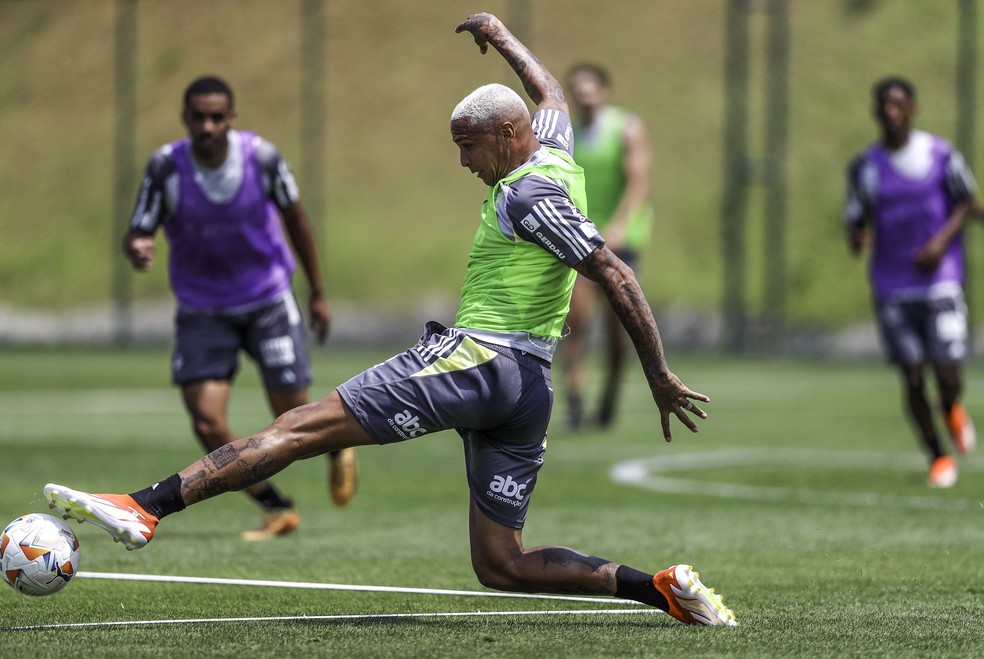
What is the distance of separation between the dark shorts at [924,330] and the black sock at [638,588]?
20.0 ft

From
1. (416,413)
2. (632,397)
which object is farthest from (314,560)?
(632,397)

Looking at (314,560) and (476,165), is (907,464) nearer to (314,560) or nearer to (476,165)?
(314,560)

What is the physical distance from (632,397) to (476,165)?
15.4m

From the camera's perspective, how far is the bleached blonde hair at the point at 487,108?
5785 millimetres

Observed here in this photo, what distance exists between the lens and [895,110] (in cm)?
1145

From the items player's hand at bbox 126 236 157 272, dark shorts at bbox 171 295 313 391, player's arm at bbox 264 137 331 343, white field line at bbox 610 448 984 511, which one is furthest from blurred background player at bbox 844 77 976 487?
player's hand at bbox 126 236 157 272

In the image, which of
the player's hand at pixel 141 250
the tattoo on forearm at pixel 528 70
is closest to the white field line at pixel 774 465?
the player's hand at pixel 141 250

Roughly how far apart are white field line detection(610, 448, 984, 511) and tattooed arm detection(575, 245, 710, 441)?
4803 millimetres

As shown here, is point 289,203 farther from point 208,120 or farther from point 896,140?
point 896,140

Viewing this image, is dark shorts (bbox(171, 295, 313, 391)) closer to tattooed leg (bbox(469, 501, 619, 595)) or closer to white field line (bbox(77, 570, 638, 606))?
white field line (bbox(77, 570, 638, 606))

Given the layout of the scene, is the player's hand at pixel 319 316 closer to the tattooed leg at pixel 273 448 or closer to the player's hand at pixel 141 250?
the player's hand at pixel 141 250

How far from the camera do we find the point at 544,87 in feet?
22.4

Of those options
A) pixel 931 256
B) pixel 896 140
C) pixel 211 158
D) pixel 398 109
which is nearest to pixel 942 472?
pixel 931 256

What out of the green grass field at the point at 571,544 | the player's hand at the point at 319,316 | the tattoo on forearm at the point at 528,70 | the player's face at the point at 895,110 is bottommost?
the green grass field at the point at 571,544
